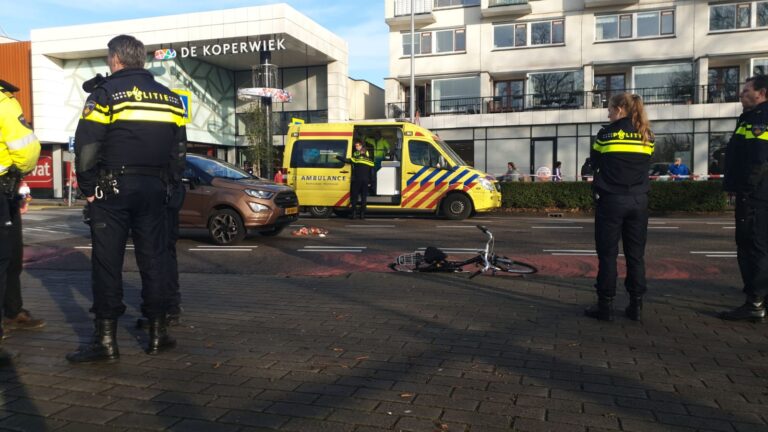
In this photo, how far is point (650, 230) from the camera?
11758 mm

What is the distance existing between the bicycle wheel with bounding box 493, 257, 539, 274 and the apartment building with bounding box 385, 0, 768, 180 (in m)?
21.1

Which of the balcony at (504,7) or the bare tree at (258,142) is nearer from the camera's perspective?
the balcony at (504,7)

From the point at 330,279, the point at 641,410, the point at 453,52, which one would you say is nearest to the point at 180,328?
the point at 330,279

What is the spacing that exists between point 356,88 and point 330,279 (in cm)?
3461

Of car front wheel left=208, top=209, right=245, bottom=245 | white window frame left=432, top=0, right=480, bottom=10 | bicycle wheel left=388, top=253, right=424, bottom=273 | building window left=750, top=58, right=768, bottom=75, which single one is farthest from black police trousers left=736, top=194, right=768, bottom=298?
white window frame left=432, top=0, right=480, bottom=10

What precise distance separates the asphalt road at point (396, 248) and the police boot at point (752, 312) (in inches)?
83.6

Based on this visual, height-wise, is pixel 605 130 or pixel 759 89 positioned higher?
pixel 759 89

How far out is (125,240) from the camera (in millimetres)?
3660

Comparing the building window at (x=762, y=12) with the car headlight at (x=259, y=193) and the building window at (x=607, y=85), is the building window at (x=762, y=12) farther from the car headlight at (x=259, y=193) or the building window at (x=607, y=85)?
the car headlight at (x=259, y=193)

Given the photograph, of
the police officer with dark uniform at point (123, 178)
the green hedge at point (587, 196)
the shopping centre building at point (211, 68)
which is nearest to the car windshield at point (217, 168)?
the police officer with dark uniform at point (123, 178)

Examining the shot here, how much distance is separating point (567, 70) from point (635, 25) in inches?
151

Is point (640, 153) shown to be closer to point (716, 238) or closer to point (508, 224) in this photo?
point (716, 238)

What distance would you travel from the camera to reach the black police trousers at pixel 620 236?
15.2 feet

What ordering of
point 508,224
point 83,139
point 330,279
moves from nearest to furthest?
point 83,139 → point 330,279 → point 508,224
